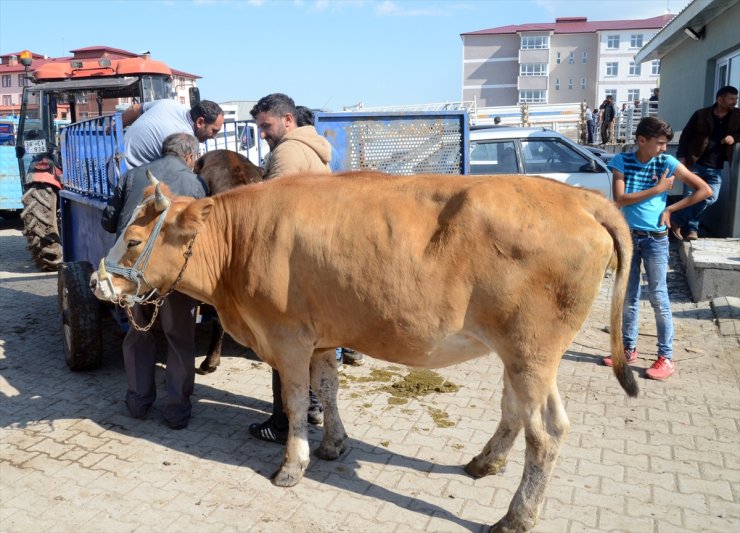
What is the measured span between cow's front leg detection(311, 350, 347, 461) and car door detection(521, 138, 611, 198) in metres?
6.32

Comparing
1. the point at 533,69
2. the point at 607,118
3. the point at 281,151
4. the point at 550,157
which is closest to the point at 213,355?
the point at 281,151

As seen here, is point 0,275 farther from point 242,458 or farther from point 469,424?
point 469,424

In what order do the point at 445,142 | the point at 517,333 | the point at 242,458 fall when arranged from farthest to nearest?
the point at 445,142
the point at 242,458
the point at 517,333

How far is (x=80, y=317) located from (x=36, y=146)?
19.1 ft

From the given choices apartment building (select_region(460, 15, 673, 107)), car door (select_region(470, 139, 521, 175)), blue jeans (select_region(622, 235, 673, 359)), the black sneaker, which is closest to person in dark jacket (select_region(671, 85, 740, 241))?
car door (select_region(470, 139, 521, 175))

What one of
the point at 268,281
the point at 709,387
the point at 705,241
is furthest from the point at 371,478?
the point at 705,241

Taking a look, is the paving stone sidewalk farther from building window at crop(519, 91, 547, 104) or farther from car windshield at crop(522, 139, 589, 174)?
building window at crop(519, 91, 547, 104)

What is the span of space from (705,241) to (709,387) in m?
4.19

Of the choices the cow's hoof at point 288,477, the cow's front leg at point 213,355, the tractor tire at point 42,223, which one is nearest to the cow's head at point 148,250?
the cow's hoof at point 288,477

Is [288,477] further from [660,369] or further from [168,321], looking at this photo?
[660,369]

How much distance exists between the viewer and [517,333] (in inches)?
137

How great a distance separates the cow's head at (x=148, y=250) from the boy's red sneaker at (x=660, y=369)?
4050 mm

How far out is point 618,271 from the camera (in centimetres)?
365

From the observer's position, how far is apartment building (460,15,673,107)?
7900 cm
